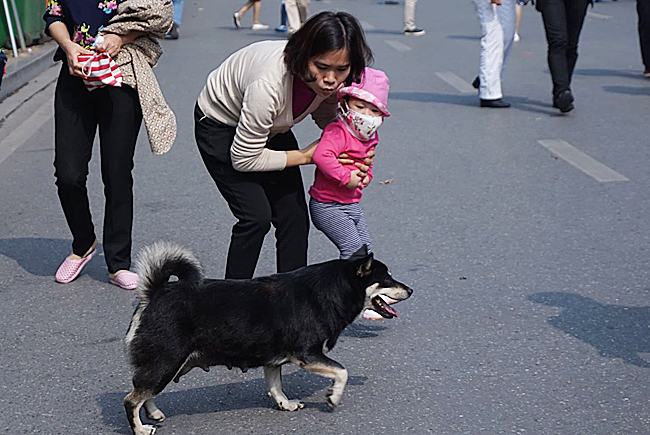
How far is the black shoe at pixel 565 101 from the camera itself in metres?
9.60

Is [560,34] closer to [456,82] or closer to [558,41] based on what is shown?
[558,41]

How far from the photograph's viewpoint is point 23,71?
474 inches

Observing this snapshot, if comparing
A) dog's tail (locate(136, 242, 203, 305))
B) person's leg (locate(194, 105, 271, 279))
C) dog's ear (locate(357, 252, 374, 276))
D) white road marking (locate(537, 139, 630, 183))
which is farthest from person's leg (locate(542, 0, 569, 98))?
dog's tail (locate(136, 242, 203, 305))

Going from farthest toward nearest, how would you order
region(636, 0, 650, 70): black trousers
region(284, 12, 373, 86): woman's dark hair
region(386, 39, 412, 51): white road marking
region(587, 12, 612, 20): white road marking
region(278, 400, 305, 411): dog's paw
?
1. region(587, 12, 612, 20): white road marking
2. region(386, 39, 412, 51): white road marking
3. region(636, 0, 650, 70): black trousers
4. region(278, 400, 305, 411): dog's paw
5. region(284, 12, 373, 86): woman's dark hair

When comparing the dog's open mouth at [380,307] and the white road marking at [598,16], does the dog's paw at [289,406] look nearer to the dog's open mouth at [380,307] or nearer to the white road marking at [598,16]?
the dog's open mouth at [380,307]

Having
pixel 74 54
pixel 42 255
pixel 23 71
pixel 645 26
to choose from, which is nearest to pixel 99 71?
pixel 74 54

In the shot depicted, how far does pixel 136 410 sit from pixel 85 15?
2151mm

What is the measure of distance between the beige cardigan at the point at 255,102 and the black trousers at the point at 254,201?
0.33ft

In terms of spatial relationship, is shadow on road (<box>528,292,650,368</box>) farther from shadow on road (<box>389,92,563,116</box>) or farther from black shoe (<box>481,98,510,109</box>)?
black shoe (<box>481,98,510,109</box>)

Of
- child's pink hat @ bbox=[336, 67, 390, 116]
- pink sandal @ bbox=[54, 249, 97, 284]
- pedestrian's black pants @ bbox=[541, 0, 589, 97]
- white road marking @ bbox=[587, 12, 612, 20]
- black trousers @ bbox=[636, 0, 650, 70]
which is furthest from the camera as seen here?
white road marking @ bbox=[587, 12, 612, 20]

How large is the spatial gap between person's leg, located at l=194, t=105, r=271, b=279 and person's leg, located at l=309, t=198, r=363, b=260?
0.97 feet

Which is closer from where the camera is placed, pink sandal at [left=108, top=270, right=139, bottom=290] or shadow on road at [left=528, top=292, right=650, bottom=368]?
shadow on road at [left=528, top=292, right=650, bottom=368]

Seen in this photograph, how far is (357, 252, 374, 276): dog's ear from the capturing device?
144 inches

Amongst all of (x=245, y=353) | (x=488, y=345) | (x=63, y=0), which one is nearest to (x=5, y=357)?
(x=245, y=353)
